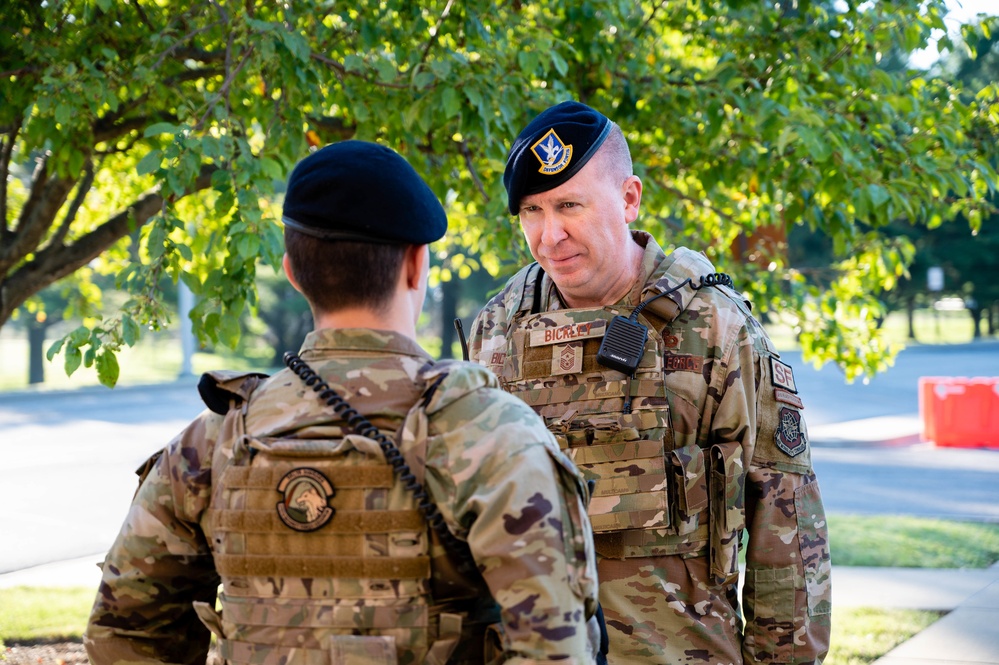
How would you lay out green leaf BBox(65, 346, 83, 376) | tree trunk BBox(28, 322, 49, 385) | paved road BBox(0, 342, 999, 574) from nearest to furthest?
green leaf BBox(65, 346, 83, 376), paved road BBox(0, 342, 999, 574), tree trunk BBox(28, 322, 49, 385)

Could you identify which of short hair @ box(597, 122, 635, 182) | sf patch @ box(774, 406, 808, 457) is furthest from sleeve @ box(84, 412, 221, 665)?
sf patch @ box(774, 406, 808, 457)

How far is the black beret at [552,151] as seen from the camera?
2.47 meters

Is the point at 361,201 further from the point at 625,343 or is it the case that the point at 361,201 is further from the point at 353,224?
the point at 625,343

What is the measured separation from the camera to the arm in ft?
7.77

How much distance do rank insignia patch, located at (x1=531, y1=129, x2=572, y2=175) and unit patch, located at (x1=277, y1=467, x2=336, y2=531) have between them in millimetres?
1169

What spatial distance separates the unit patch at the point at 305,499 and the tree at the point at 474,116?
73.6 inches

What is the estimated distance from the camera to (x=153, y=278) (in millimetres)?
3523

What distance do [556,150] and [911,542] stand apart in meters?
6.28

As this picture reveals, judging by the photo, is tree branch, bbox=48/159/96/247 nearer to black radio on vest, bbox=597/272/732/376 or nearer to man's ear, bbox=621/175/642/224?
man's ear, bbox=621/175/642/224

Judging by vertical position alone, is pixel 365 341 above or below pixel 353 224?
below

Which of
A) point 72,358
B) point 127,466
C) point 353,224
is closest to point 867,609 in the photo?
point 72,358

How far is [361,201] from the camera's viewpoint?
5.20 ft

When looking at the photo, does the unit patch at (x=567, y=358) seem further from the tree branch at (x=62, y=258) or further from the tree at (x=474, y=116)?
the tree branch at (x=62, y=258)

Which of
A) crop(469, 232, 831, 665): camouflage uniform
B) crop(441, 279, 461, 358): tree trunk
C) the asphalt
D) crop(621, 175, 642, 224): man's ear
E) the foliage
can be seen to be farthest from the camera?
crop(441, 279, 461, 358): tree trunk
